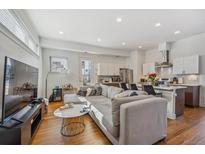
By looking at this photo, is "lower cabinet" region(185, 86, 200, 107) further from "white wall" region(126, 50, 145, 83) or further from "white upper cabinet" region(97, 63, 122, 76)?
"white upper cabinet" region(97, 63, 122, 76)

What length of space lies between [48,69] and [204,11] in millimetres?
6194

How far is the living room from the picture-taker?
169 centimetres

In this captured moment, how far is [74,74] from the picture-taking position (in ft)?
19.9

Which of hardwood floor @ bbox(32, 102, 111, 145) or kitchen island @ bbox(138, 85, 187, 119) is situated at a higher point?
kitchen island @ bbox(138, 85, 187, 119)

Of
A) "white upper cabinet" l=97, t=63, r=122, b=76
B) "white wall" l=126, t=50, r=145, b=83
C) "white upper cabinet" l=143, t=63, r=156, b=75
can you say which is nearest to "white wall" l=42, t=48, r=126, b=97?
"white upper cabinet" l=97, t=63, r=122, b=76

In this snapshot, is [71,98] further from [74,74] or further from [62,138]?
[74,74]

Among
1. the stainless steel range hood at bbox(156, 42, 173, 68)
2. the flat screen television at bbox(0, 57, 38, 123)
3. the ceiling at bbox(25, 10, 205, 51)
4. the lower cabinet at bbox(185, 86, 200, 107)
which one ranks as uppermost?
the ceiling at bbox(25, 10, 205, 51)

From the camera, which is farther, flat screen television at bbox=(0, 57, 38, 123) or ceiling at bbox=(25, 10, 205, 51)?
ceiling at bbox=(25, 10, 205, 51)

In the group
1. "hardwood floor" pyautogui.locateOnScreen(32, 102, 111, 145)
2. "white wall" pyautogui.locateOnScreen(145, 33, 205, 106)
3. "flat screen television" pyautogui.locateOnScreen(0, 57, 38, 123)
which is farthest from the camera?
"white wall" pyautogui.locateOnScreen(145, 33, 205, 106)

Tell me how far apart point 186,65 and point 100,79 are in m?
4.34

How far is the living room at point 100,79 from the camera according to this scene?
1688 mm

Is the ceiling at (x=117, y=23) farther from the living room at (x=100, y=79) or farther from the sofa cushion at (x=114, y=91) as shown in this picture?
the sofa cushion at (x=114, y=91)

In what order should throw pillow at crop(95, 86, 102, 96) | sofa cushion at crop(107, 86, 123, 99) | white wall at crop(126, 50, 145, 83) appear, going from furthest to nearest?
white wall at crop(126, 50, 145, 83) → throw pillow at crop(95, 86, 102, 96) → sofa cushion at crop(107, 86, 123, 99)
